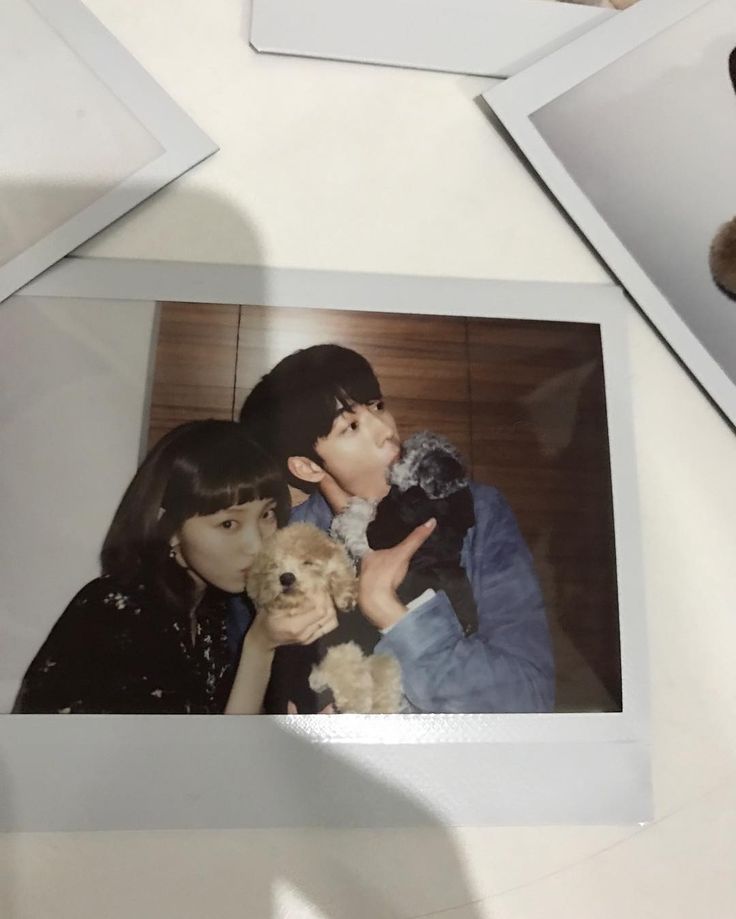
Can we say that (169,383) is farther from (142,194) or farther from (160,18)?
(160,18)

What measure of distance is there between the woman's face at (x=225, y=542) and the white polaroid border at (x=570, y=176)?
266 millimetres

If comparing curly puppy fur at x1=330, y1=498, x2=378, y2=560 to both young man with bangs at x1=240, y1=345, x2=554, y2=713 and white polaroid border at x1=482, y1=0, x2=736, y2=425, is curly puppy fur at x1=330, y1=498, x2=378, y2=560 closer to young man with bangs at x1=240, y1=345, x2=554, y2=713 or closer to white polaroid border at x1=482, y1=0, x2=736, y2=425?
young man with bangs at x1=240, y1=345, x2=554, y2=713

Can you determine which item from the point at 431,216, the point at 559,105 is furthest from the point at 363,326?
the point at 559,105

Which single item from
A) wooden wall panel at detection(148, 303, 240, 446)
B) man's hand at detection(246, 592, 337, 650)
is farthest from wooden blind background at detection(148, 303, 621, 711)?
man's hand at detection(246, 592, 337, 650)

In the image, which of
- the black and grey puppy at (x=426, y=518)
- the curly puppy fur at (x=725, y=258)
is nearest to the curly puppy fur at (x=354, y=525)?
the black and grey puppy at (x=426, y=518)

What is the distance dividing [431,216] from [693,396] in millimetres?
201

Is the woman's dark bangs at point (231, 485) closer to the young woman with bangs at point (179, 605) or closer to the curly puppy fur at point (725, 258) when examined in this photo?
the young woman with bangs at point (179, 605)

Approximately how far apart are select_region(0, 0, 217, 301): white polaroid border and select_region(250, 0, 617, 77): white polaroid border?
0.26ft

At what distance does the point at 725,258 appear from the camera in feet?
1.56

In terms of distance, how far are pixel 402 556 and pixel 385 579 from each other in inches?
0.6

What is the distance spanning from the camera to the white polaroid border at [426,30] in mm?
506

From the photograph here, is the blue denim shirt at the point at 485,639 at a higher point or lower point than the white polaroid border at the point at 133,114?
lower

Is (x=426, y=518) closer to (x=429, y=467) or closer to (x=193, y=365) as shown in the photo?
(x=429, y=467)

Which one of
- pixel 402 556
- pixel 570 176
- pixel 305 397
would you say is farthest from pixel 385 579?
pixel 570 176
